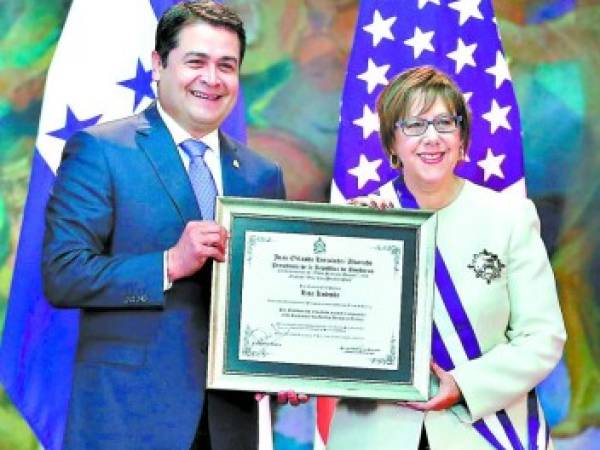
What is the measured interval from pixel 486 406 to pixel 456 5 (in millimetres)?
1436

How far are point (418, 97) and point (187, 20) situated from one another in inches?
23.2

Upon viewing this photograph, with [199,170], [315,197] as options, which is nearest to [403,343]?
[199,170]

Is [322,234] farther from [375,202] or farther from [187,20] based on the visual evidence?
[187,20]

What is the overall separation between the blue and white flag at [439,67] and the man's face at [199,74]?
0.88m

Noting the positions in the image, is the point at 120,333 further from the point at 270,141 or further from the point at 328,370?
the point at 270,141

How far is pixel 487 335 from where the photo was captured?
2.97 metres

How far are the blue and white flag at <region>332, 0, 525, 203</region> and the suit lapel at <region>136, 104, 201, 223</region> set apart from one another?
3.16 ft

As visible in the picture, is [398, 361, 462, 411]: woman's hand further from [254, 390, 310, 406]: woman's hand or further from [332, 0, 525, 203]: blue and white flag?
[332, 0, 525, 203]: blue and white flag

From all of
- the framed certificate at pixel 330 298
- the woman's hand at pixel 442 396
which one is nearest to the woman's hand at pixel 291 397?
the framed certificate at pixel 330 298

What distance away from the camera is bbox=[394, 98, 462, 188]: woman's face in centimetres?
296

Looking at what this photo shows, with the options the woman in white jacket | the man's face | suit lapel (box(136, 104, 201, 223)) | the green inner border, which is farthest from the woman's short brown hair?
suit lapel (box(136, 104, 201, 223))

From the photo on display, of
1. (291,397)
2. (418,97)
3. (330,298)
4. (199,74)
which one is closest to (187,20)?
(199,74)

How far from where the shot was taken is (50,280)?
2807 mm

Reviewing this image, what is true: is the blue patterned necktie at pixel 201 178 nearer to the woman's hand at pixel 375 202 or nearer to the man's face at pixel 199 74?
the man's face at pixel 199 74
